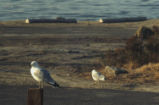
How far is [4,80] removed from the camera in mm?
14711

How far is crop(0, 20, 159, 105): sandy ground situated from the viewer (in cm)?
1391

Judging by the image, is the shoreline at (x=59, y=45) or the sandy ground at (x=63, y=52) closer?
the sandy ground at (x=63, y=52)

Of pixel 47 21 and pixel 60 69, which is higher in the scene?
pixel 47 21

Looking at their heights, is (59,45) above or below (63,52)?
above

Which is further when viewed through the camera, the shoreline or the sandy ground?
the shoreline

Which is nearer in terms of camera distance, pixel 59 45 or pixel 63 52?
pixel 63 52

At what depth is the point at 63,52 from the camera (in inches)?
809

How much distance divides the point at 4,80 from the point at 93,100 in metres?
3.79

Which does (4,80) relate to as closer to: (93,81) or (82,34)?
(93,81)

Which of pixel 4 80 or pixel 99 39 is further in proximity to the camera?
pixel 99 39

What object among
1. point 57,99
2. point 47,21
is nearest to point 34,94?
point 57,99

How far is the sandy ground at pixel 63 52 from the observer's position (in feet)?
45.6

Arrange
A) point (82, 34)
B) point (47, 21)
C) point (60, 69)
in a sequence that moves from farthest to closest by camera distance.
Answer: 1. point (47, 21)
2. point (82, 34)
3. point (60, 69)

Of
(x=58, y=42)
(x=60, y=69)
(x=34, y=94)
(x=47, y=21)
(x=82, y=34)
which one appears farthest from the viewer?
(x=47, y=21)
